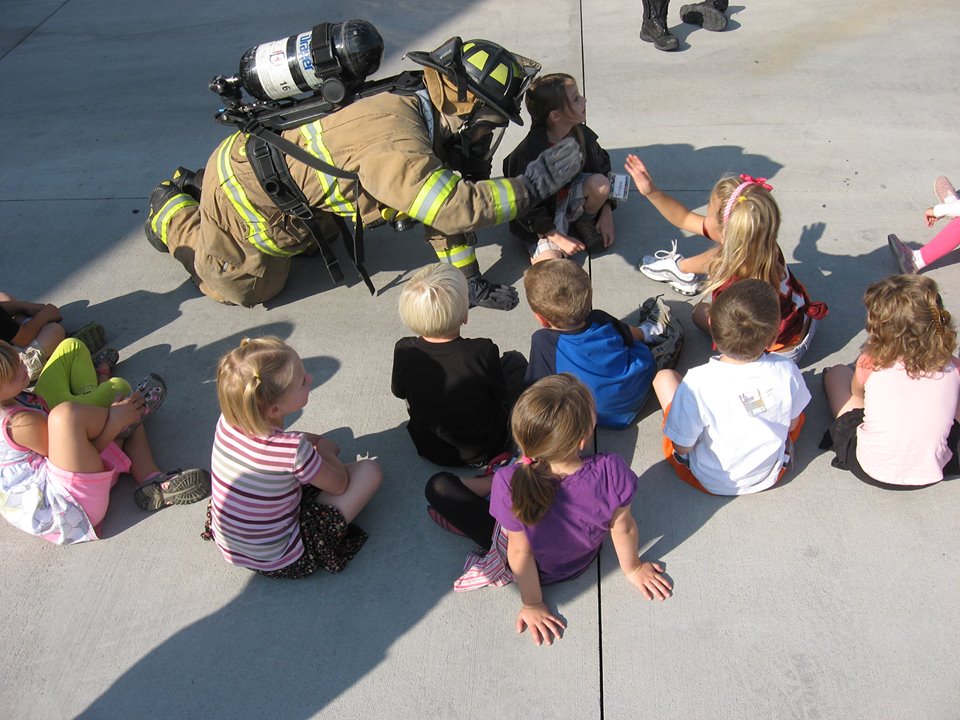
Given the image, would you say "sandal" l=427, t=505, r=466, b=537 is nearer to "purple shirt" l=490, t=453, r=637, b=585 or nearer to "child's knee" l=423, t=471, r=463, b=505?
"child's knee" l=423, t=471, r=463, b=505

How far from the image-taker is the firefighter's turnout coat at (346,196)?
3049mm

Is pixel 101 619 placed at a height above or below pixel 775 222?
below

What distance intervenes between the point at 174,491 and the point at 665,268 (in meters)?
2.31

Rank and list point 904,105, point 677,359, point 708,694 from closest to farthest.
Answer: point 708,694 → point 677,359 → point 904,105

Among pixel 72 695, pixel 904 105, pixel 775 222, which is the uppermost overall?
pixel 775 222

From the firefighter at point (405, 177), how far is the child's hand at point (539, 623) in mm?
1543

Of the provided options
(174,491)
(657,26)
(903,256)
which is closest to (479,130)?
(174,491)

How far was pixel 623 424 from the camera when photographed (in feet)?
9.52

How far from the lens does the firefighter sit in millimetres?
3055

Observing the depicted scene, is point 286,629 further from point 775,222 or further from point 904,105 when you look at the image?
point 904,105

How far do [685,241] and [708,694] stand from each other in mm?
2299

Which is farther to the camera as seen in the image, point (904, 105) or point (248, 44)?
point (248, 44)

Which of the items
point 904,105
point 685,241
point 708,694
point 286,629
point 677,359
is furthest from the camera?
point 904,105

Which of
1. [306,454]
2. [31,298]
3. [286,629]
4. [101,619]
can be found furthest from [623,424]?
[31,298]
